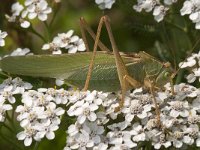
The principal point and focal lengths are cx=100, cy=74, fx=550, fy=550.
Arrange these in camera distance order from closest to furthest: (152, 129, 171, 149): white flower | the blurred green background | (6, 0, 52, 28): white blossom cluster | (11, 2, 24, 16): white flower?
(152, 129, 171, 149): white flower < the blurred green background < (6, 0, 52, 28): white blossom cluster < (11, 2, 24, 16): white flower

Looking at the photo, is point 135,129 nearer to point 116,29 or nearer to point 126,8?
point 126,8

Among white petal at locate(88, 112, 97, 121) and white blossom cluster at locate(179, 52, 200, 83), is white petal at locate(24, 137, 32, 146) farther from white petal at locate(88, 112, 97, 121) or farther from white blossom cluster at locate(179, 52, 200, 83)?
white blossom cluster at locate(179, 52, 200, 83)

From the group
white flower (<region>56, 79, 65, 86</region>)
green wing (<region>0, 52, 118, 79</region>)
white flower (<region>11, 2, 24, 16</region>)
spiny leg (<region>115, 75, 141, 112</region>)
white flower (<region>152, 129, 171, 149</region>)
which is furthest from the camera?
white flower (<region>11, 2, 24, 16</region>)

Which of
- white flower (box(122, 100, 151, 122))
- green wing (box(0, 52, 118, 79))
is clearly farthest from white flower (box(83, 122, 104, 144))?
green wing (box(0, 52, 118, 79))

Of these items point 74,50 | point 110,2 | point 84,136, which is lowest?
point 84,136

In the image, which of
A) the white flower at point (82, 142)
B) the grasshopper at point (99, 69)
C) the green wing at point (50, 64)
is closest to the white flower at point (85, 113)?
the white flower at point (82, 142)

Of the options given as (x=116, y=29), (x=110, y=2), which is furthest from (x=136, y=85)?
(x=116, y=29)
